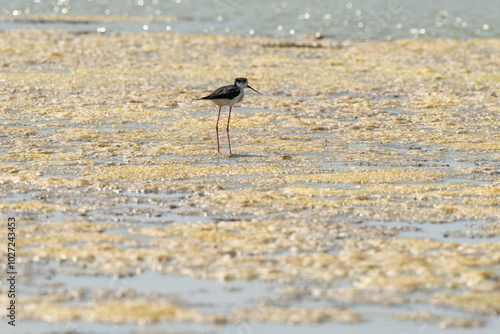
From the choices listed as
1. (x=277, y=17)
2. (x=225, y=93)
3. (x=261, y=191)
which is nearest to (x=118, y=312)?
(x=261, y=191)

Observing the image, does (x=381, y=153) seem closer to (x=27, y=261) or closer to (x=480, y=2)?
(x=27, y=261)

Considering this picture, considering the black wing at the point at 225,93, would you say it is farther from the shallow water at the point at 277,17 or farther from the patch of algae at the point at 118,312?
the shallow water at the point at 277,17

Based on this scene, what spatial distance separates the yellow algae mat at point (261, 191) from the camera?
5.73 m

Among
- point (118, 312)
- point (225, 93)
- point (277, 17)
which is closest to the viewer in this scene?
point (118, 312)

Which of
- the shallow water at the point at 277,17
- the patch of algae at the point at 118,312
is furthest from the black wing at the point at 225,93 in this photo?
the shallow water at the point at 277,17

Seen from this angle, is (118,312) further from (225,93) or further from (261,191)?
(225,93)

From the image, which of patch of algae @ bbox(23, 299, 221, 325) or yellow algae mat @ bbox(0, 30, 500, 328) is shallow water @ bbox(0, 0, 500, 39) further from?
patch of algae @ bbox(23, 299, 221, 325)

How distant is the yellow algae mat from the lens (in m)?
5.73

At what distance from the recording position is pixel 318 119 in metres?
12.4

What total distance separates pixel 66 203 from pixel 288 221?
211 cm

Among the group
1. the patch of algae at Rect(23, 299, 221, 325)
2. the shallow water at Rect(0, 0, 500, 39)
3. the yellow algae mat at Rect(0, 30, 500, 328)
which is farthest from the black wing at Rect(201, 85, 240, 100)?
the shallow water at Rect(0, 0, 500, 39)

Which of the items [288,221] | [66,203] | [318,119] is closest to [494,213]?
[288,221]

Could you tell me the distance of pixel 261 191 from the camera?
27.7ft

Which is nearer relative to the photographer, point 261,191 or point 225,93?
point 261,191
